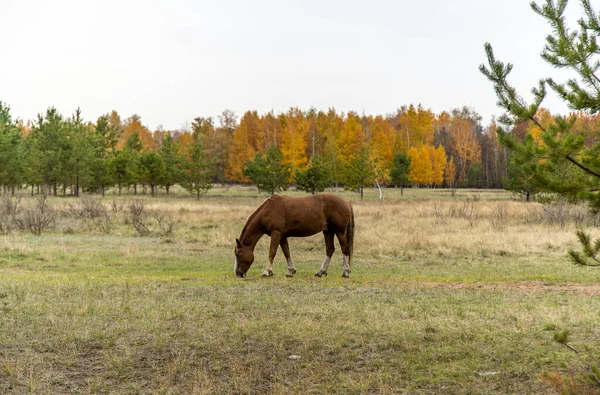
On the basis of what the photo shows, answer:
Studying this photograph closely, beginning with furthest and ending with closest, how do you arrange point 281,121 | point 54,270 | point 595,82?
1. point 281,121
2. point 54,270
3. point 595,82

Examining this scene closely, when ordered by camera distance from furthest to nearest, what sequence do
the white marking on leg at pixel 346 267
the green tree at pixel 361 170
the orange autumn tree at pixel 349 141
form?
the orange autumn tree at pixel 349 141 < the green tree at pixel 361 170 < the white marking on leg at pixel 346 267

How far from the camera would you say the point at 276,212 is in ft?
46.4

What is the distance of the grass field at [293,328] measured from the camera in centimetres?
636

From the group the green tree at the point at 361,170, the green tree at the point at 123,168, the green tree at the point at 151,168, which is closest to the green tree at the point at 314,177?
the green tree at the point at 361,170

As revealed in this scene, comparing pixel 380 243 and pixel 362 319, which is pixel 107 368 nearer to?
pixel 362 319

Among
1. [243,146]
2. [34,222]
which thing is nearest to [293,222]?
[34,222]

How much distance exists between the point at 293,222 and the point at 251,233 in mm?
1119

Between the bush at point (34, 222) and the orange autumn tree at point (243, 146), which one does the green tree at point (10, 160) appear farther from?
the orange autumn tree at point (243, 146)

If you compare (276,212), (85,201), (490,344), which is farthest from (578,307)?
(85,201)

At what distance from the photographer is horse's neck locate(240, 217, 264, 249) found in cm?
1408

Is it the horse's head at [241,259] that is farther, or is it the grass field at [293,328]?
the horse's head at [241,259]

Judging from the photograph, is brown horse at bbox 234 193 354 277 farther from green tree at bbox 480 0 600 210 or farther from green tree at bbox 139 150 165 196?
green tree at bbox 139 150 165 196

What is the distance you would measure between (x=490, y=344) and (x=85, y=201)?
91.6 feet

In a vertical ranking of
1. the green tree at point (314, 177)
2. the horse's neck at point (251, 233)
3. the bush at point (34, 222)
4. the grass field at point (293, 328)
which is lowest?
the grass field at point (293, 328)
